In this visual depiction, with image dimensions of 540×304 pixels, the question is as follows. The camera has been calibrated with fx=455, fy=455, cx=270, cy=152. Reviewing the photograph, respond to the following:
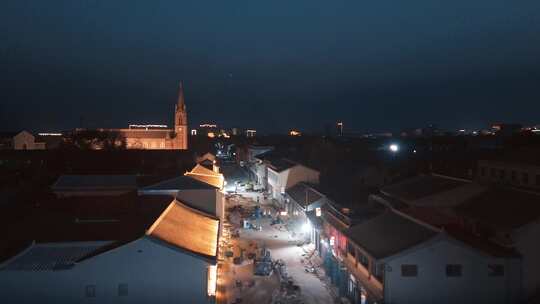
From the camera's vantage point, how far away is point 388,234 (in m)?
13.8

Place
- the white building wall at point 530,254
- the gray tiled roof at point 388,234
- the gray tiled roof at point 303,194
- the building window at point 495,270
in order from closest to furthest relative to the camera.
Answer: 1. the building window at point 495,270
2. the white building wall at point 530,254
3. the gray tiled roof at point 388,234
4. the gray tiled roof at point 303,194

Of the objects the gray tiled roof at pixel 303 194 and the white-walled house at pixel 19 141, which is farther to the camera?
the white-walled house at pixel 19 141

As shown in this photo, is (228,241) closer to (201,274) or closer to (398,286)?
(201,274)

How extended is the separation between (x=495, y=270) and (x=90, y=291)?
10680 mm

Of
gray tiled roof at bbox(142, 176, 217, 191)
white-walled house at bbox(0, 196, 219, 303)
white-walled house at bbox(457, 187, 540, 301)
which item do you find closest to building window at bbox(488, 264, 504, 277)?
white-walled house at bbox(457, 187, 540, 301)

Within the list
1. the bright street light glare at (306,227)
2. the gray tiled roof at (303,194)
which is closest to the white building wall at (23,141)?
the gray tiled roof at (303,194)

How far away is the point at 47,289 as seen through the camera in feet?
38.8

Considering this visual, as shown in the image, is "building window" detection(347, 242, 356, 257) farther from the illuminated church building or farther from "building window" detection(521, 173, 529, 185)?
the illuminated church building

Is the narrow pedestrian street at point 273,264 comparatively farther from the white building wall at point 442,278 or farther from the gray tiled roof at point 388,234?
the white building wall at point 442,278

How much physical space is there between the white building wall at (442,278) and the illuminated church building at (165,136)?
179ft

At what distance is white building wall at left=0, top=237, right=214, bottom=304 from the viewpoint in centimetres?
1176

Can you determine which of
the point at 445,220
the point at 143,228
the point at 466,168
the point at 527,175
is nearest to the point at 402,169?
the point at 466,168

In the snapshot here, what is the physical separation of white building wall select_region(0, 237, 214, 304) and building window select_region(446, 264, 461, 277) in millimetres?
6409

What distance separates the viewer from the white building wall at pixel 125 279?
11.8 meters
